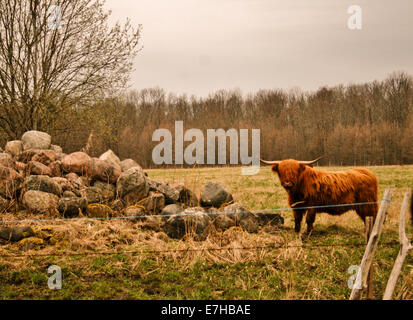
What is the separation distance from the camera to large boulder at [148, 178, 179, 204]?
6.94 m

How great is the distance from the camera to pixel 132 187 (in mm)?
6727

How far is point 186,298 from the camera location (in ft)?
10.9

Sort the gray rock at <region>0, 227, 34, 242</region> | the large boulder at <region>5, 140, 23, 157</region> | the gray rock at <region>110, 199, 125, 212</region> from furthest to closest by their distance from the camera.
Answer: the large boulder at <region>5, 140, 23, 157</region> < the gray rock at <region>110, 199, 125, 212</region> < the gray rock at <region>0, 227, 34, 242</region>

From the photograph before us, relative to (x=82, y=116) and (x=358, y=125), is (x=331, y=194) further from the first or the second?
(x=82, y=116)

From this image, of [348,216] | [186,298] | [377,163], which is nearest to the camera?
[186,298]

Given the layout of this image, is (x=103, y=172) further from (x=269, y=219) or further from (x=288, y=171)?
(x=288, y=171)

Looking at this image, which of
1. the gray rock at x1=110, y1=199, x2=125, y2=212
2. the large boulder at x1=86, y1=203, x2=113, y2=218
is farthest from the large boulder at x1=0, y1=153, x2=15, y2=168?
the gray rock at x1=110, y1=199, x2=125, y2=212

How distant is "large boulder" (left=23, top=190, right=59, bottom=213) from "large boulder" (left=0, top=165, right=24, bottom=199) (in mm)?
369

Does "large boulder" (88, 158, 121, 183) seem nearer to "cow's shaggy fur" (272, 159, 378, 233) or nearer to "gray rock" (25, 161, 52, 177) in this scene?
"gray rock" (25, 161, 52, 177)

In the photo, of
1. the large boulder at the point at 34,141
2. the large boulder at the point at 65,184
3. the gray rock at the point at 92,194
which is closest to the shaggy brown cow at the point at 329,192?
the gray rock at the point at 92,194

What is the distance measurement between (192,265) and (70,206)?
3.26 metres

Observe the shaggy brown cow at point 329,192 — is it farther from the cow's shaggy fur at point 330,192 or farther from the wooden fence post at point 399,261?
the wooden fence post at point 399,261
